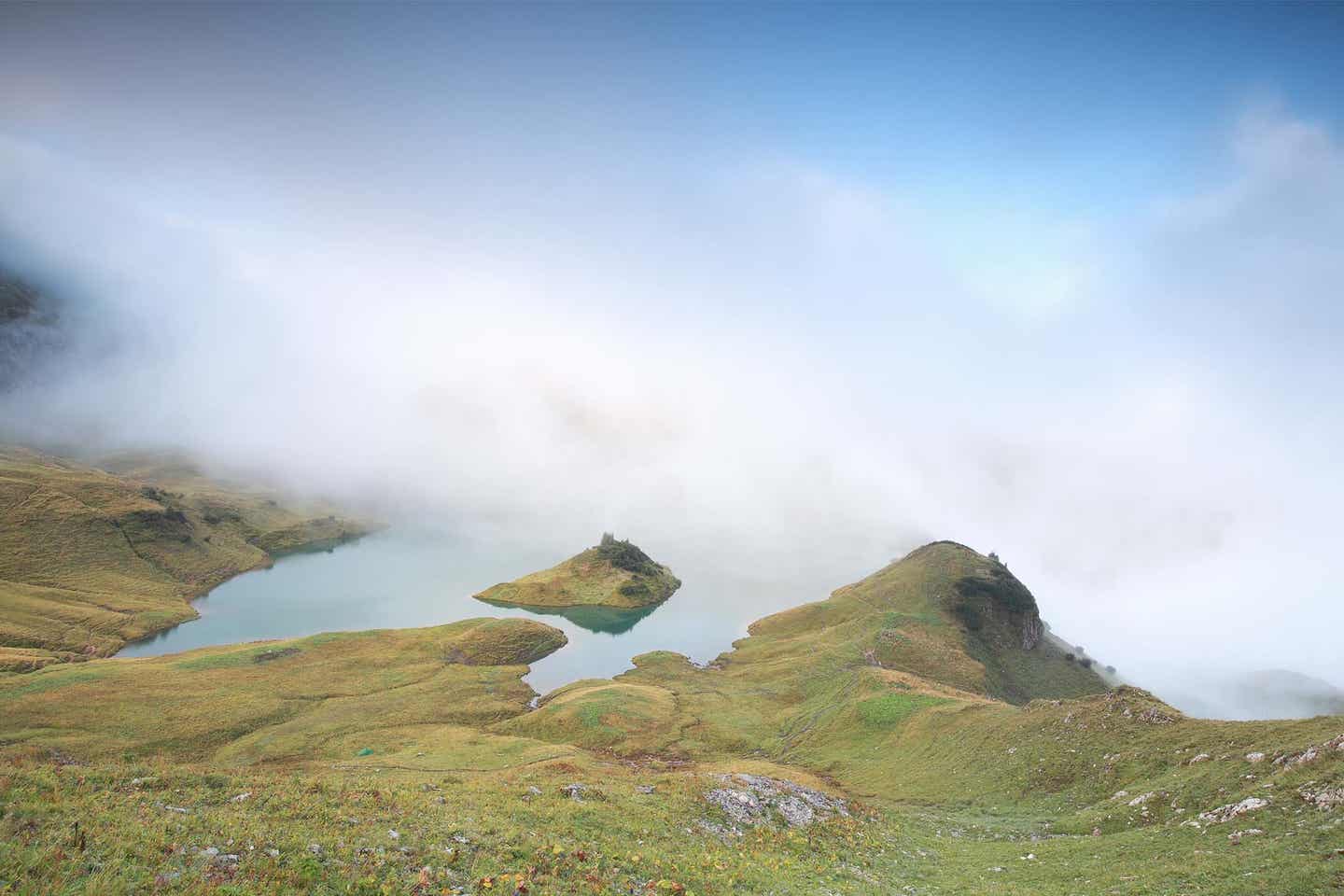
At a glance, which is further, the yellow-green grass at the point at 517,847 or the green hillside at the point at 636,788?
the green hillside at the point at 636,788

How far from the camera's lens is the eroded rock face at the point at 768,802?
108 feet

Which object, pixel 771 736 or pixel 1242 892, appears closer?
pixel 1242 892

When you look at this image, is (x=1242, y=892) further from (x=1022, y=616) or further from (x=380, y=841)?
(x=1022, y=616)

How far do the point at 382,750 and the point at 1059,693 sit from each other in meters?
141

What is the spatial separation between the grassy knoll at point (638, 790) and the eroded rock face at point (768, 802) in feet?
0.68

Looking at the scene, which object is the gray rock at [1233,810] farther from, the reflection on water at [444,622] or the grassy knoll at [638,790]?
the reflection on water at [444,622]

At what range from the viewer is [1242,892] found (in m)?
19.3

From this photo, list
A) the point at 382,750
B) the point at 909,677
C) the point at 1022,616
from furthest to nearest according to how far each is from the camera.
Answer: the point at 1022,616, the point at 909,677, the point at 382,750

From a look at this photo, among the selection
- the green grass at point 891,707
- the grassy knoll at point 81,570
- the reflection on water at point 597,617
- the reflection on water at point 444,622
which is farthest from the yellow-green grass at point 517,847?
the reflection on water at point 597,617

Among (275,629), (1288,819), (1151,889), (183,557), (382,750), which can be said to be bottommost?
(382,750)

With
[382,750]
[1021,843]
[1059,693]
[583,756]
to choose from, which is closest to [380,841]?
[1021,843]

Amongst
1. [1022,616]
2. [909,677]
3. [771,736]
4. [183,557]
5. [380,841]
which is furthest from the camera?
[183,557]

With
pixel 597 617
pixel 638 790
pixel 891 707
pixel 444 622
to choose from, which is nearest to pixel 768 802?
pixel 638 790

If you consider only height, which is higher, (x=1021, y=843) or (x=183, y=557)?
(x=183, y=557)
